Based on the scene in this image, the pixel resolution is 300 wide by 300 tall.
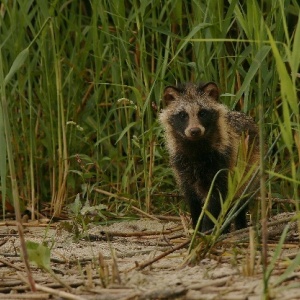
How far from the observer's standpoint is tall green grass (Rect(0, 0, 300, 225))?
6871 millimetres

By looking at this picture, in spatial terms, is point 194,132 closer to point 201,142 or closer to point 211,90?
point 201,142

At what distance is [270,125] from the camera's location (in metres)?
6.59

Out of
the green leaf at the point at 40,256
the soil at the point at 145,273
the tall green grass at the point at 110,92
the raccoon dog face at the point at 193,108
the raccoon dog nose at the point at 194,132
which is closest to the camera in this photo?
the soil at the point at 145,273

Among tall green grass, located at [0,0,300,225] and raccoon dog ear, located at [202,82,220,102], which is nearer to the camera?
raccoon dog ear, located at [202,82,220,102]

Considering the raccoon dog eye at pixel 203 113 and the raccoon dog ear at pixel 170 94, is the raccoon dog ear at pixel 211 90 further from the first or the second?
the raccoon dog ear at pixel 170 94

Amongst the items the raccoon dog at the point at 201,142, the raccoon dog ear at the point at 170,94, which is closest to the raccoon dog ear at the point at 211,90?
the raccoon dog at the point at 201,142

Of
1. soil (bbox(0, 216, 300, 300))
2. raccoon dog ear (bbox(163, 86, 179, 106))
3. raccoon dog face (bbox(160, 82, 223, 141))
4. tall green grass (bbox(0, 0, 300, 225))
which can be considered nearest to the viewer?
soil (bbox(0, 216, 300, 300))

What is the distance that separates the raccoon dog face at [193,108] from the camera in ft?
21.7

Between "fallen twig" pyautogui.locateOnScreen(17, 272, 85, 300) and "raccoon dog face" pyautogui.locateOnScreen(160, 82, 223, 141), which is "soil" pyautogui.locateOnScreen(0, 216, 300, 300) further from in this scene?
"raccoon dog face" pyautogui.locateOnScreen(160, 82, 223, 141)

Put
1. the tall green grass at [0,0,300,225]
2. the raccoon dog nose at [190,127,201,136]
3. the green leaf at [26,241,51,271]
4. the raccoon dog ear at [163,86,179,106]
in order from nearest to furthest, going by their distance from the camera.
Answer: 1. the green leaf at [26,241,51,271]
2. the raccoon dog nose at [190,127,201,136]
3. the raccoon dog ear at [163,86,179,106]
4. the tall green grass at [0,0,300,225]

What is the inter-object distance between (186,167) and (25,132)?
1771mm

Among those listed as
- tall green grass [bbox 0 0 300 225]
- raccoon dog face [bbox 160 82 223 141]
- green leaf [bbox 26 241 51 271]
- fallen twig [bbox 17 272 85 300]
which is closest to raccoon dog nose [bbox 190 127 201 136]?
raccoon dog face [bbox 160 82 223 141]

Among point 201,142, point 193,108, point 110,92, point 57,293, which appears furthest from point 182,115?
point 57,293

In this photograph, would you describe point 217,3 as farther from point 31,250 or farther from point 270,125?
point 31,250
